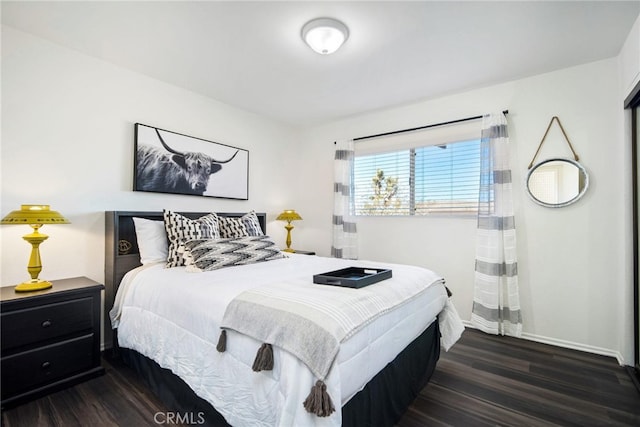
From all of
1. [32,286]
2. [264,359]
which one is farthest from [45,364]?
[264,359]

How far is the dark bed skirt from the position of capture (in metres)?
1.38

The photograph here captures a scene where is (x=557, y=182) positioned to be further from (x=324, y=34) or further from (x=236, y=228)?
(x=236, y=228)

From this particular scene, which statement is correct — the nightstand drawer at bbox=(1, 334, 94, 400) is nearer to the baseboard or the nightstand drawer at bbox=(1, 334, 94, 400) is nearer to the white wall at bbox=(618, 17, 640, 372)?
the baseboard

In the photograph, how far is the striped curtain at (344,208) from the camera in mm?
3908

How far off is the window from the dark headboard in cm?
257

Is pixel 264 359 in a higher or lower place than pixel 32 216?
lower

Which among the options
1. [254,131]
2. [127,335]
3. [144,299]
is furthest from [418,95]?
[127,335]

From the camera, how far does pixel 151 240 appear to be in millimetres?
2523

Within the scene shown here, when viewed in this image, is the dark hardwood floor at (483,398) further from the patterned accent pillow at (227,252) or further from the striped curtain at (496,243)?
the patterned accent pillow at (227,252)

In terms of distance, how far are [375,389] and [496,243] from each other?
211cm

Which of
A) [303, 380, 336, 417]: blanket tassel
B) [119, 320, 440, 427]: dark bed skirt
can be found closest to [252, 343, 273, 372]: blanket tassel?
[303, 380, 336, 417]: blanket tassel

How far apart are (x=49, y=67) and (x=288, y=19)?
6.26ft

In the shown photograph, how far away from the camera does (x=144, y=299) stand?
A: 78.7 inches

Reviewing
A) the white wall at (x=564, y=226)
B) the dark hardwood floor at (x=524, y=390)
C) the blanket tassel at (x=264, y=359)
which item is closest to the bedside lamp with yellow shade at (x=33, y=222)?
the blanket tassel at (x=264, y=359)
